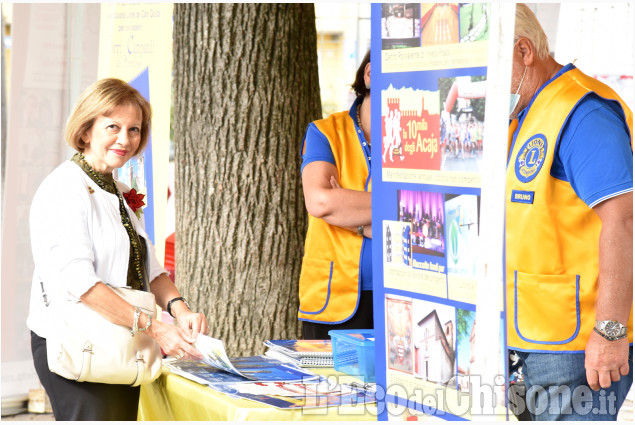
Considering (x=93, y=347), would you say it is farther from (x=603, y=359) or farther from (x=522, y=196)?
(x=603, y=359)

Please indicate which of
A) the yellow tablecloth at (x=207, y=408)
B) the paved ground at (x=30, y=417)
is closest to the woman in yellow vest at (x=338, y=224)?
the yellow tablecloth at (x=207, y=408)

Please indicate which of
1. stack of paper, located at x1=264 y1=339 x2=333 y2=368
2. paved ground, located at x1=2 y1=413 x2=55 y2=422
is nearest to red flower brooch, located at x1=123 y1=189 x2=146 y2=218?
stack of paper, located at x1=264 y1=339 x2=333 y2=368

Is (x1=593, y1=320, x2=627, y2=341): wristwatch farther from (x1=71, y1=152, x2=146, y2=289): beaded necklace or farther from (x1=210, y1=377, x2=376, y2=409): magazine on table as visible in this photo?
(x1=71, y1=152, x2=146, y2=289): beaded necklace

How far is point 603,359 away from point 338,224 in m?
1.07

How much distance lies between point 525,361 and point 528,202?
1.33 feet

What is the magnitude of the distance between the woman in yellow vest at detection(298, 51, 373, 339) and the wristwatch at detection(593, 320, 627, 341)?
3.11ft

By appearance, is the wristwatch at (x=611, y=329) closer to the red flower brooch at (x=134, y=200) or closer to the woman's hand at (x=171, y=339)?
the woman's hand at (x=171, y=339)

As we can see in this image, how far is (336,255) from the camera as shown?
2688 millimetres

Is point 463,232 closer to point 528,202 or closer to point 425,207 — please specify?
point 425,207

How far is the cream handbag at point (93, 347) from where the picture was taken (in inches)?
75.1

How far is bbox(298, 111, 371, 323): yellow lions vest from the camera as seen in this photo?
2.65 meters

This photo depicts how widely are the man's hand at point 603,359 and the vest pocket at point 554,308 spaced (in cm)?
6

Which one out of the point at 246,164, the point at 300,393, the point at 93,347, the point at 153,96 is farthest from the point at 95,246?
the point at 246,164

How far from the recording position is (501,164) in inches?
52.7
